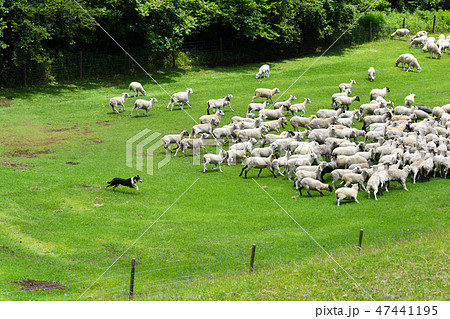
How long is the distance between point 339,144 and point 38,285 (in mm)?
16579

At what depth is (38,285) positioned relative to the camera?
52.0 ft

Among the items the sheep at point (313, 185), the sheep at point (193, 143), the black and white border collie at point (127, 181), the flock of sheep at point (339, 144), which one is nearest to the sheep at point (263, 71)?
the flock of sheep at point (339, 144)

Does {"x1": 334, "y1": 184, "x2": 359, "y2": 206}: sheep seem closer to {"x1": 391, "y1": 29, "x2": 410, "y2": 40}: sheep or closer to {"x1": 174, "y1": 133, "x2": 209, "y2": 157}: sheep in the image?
{"x1": 174, "y1": 133, "x2": 209, "y2": 157}: sheep

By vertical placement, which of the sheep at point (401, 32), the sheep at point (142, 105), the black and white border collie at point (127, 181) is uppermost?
the sheep at point (401, 32)

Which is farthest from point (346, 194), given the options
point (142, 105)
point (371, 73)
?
point (371, 73)

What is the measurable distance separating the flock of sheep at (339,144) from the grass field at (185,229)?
2.40 ft

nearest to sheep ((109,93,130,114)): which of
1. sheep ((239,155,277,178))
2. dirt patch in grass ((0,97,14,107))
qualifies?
dirt patch in grass ((0,97,14,107))

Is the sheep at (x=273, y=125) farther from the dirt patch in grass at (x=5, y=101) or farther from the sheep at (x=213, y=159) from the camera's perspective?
the dirt patch in grass at (x=5, y=101)

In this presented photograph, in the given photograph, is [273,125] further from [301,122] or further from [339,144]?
[339,144]

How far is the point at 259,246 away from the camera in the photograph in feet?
62.1

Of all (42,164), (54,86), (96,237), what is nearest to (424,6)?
(54,86)

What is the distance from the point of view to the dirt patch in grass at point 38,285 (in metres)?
15.6

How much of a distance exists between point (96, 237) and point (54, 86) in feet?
89.1

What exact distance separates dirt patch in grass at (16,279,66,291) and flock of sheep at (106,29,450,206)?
11551 millimetres
